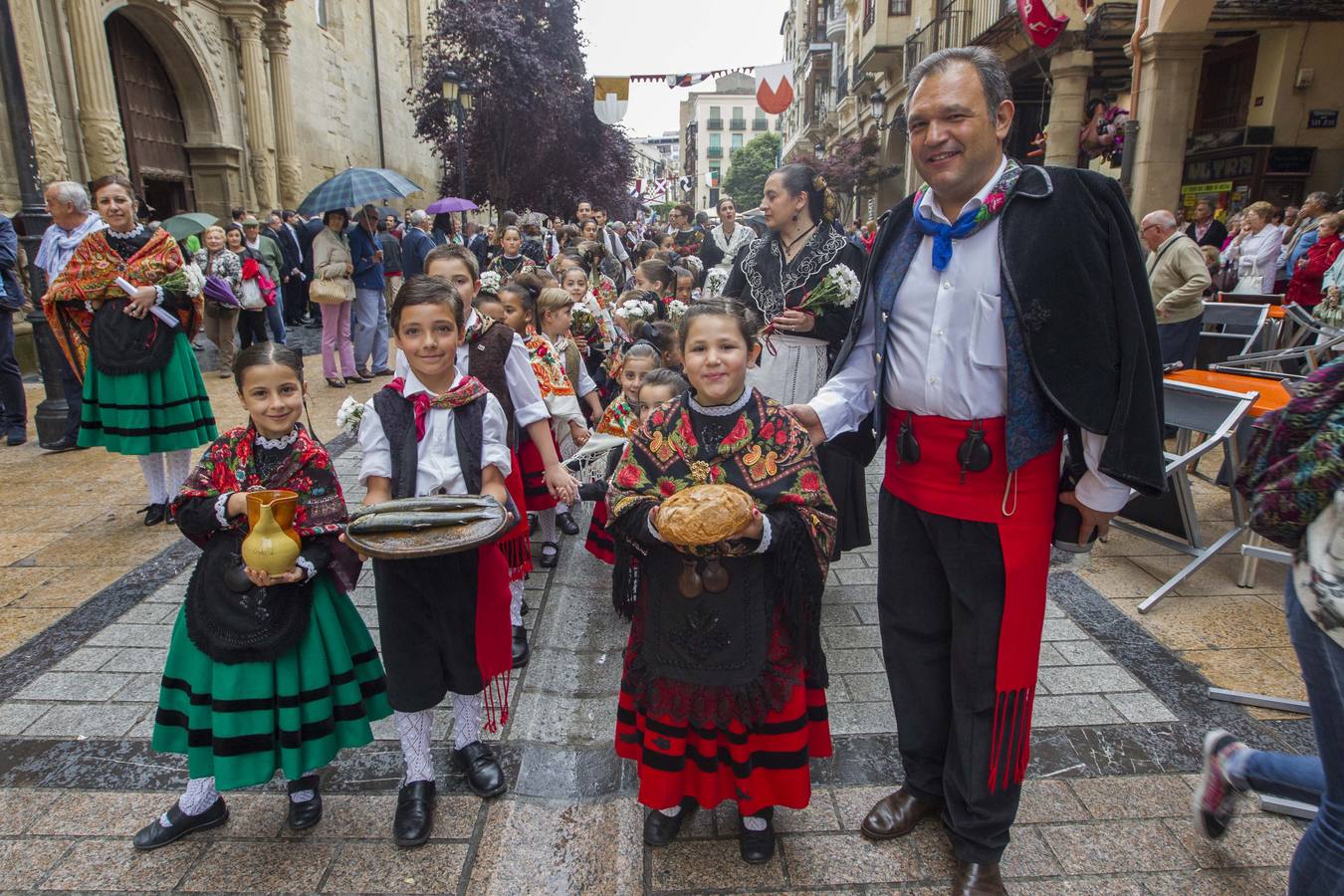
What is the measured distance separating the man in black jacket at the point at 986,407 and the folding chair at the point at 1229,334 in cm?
576

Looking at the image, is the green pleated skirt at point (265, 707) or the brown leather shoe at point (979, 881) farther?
the green pleated skirt at point (265, 707)

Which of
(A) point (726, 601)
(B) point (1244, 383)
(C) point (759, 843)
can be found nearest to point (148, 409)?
(A) point (726, 601)

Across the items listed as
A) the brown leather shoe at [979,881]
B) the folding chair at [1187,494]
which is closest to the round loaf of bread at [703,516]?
the brown leather shoe at [979,881]

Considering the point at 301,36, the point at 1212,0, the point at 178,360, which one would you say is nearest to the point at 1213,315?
the point at 1212,0

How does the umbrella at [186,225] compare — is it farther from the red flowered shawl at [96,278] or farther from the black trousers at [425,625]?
the black trousers at [425,625]

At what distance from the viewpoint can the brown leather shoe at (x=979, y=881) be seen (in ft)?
7.64

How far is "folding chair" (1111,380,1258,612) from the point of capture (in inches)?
164

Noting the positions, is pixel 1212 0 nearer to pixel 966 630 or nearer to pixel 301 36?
pixel 966 630

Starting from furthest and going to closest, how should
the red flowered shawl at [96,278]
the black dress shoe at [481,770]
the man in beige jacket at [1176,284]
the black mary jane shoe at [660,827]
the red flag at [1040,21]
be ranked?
the red flag at [1040,21] → the man in beige jacket at [1176,284] → the red flowered shawl at [96,278] → the black dress shoe at [481,770] → the black mary jane shoe at [660,827]

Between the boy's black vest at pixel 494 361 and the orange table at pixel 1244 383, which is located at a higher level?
the boy's black vest at pixel 494 361

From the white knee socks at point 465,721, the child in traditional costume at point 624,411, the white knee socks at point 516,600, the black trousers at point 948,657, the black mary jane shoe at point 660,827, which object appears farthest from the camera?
the child in traditional costume at point 624,411

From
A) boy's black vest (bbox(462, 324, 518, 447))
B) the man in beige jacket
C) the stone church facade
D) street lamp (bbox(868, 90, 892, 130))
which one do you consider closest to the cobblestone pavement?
boy's black vest (bbox(462, 324, 518, 447))

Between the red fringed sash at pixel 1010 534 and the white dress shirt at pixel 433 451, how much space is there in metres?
1.42

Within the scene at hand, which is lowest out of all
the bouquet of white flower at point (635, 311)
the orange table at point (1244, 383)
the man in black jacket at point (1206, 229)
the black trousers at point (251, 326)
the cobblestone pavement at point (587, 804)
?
the cobblestone pavement at point (587, 804)
